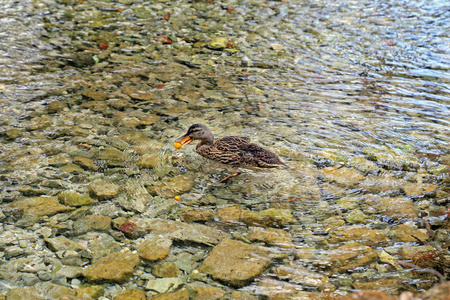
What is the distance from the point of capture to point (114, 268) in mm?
4227

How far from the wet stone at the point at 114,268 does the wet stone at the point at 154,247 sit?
0.33 feet

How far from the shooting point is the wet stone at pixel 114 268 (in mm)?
4137

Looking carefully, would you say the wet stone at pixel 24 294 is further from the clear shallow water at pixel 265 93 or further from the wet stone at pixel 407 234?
the wet stone at pixel 407 234

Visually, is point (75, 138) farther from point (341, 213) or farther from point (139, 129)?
point (341, 213)

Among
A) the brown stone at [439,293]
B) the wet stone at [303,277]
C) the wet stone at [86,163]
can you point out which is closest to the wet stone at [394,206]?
the wet stone at [303,277]

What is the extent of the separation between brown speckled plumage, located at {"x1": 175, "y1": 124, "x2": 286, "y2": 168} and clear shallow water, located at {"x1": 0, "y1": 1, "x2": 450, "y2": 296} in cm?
15

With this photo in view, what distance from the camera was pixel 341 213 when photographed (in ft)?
16.5

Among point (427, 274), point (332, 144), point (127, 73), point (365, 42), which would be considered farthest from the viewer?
point (365, 42)

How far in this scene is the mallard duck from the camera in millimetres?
5907

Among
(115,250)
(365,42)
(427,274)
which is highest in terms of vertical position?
(365,42)

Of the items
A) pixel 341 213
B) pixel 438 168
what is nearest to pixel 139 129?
pixel 341 213

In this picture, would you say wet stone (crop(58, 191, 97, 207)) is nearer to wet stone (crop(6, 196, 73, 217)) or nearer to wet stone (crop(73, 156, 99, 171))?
wet stone (crop(6, 196, 73, 217))

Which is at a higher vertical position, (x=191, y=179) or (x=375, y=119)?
(x=375, y=119)

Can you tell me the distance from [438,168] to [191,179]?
10.8 ft
